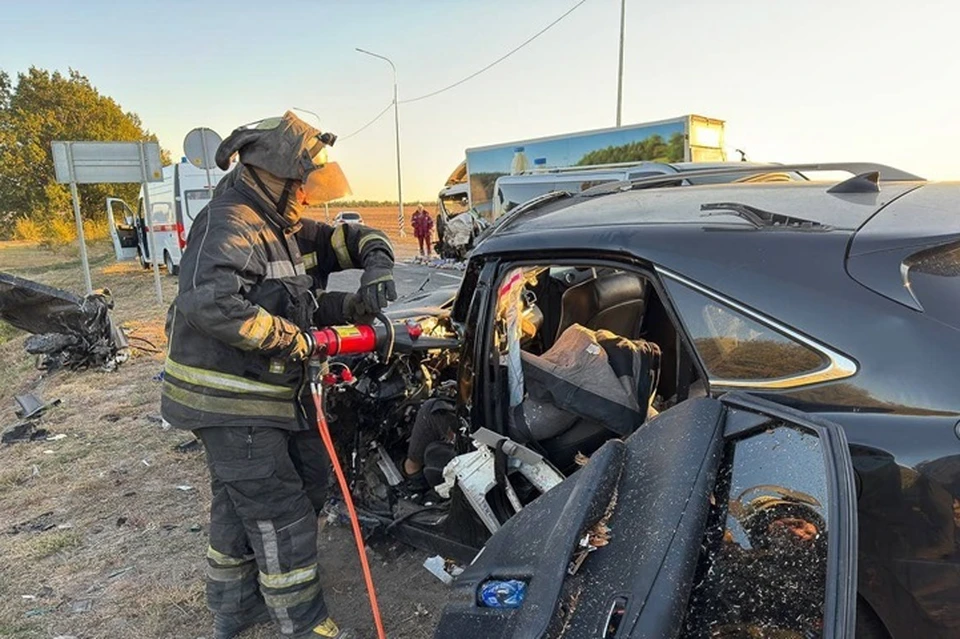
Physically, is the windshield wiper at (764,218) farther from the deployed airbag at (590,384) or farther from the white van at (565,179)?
the white van at (565,179)

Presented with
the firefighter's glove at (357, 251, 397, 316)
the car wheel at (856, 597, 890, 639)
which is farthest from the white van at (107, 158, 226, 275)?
the car wheel at (856, 597, 890, 639)

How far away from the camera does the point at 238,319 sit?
2047mm

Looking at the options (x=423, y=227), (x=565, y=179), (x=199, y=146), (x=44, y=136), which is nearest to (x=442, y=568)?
(x=199, y=146)

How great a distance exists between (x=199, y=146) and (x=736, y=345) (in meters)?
8.58

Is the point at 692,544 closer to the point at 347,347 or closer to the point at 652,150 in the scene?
the point at 347,347

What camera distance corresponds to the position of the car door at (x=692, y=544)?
40.2 inches

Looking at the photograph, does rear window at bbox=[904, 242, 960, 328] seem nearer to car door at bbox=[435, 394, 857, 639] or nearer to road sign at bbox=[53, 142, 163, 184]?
car door at bbox=[435, 394, 857, 639]

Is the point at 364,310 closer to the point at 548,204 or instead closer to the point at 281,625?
the point at 548,204

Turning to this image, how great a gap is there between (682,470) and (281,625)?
6.39 feet

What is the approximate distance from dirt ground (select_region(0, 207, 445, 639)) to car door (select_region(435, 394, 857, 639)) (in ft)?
5.19

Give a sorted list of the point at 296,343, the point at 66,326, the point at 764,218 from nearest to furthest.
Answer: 1. the point at 764,218
2. the point at 296,343
3. the point at 66,326

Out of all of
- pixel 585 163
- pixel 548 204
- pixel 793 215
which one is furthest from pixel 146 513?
pixel 585 163

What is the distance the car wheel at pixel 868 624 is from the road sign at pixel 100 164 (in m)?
9.95

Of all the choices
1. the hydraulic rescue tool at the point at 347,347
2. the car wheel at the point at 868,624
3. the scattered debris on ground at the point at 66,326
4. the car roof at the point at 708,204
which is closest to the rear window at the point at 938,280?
the car roof at the point at 708,204
